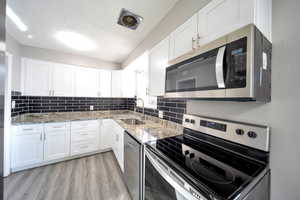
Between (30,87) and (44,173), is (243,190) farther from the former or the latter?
(30,87)

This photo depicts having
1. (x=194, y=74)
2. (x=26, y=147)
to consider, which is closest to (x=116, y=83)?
(x=26, y=147)

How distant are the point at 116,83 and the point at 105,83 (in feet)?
1.00

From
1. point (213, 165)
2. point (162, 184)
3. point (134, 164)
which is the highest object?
point (213, 165)

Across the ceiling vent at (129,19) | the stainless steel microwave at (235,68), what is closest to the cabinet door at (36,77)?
the ceiling vent at (129,19)

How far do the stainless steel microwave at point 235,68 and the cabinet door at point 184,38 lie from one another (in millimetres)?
218

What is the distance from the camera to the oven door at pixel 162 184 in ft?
2.02

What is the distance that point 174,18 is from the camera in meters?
1.51

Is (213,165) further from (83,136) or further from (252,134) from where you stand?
(83,136)

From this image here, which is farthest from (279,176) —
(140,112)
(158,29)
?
(140,112)

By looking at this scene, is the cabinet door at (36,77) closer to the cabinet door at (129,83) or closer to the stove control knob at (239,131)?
the cabinet door at (129,83)

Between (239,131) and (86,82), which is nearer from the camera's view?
(239,131)

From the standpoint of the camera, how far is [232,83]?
659mm

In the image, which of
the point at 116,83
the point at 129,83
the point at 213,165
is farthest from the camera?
the point at 116,83

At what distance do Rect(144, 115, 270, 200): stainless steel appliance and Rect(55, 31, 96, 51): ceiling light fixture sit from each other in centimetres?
241
